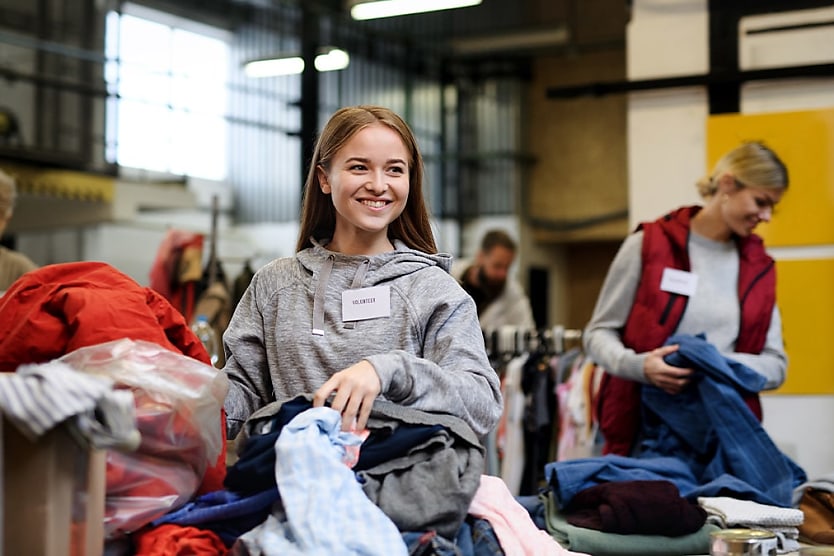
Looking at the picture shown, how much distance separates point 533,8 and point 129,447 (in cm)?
1227

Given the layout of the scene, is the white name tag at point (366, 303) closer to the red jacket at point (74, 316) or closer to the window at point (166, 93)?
the red jacket at point (74, 316)

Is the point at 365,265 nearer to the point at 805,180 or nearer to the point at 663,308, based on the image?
the point at 663,308

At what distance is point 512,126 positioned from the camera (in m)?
13.1

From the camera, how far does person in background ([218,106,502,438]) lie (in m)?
1.66

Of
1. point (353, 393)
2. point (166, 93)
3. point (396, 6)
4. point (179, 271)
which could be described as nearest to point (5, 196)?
point (179, 271)

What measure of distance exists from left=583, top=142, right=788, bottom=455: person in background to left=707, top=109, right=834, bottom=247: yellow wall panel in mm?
1888

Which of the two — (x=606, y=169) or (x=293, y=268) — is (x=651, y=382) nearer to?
(x=293, y=268)

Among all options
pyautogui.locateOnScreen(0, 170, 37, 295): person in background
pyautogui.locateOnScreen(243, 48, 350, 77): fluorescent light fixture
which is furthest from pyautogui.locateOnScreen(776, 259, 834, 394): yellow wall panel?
pyautogui.locateOnScreen(243, 48, 350, 77): fluorescent light fixture

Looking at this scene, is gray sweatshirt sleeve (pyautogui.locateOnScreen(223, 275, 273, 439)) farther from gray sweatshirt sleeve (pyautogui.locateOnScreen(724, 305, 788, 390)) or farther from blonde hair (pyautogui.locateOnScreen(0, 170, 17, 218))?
blonde hair (pyautogui.locateOnScreen(0, 170, 17, 218))

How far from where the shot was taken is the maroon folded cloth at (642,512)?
2.14 m

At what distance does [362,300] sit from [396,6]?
5.96m

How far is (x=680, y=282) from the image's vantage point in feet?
9.94

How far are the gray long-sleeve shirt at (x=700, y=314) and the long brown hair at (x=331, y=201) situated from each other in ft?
4.04

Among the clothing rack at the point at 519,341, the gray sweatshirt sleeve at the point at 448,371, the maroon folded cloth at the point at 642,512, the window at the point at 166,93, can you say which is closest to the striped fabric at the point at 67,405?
the gray sweatshirt sleeve at the point at 448,371
